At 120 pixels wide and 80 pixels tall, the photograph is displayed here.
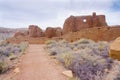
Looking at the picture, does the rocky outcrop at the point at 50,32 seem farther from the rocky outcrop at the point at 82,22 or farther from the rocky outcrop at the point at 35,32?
the rocky outcrop at the point at 82,22

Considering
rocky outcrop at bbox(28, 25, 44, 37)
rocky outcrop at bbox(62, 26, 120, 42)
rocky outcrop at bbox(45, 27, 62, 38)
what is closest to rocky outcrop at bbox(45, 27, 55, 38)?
rocky outcrop at bbox(45, 27, 62, 38)

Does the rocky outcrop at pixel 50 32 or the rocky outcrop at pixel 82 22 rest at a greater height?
the rocky outcrop at pixel 82 22

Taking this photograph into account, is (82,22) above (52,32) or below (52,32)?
above

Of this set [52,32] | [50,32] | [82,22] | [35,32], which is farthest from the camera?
[35,32]

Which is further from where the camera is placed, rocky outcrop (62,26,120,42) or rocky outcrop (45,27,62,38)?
rocky outcrop (45,27,62,38)

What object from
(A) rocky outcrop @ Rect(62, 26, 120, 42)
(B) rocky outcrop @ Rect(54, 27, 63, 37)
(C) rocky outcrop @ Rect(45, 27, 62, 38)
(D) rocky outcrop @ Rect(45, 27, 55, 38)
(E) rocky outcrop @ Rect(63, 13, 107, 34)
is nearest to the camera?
(A) rocky outcrop @ Rect(62, 26, 120, 42)

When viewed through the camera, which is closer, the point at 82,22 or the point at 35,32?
the point at 82,22

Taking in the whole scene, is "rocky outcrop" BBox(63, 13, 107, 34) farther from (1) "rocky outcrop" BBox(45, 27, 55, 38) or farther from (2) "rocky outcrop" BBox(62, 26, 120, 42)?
(2) "rocky outcrop" BBox(62, 26, 120, 42)

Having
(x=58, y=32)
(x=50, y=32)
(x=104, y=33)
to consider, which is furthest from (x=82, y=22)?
(x=104, y=33)

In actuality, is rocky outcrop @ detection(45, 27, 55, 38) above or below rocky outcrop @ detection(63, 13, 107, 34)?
below

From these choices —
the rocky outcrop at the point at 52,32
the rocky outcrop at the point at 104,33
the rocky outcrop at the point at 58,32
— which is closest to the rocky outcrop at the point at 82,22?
the rocky outcrop at the point at 58,32

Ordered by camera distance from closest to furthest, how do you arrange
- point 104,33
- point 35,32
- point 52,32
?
point 104,33 → point 52,32 → point 35,32

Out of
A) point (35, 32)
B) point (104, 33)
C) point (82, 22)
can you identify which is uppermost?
point (82, 22)

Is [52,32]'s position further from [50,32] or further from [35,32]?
[35,32]
